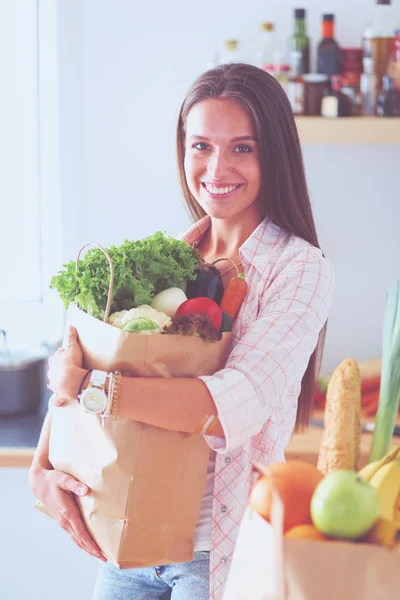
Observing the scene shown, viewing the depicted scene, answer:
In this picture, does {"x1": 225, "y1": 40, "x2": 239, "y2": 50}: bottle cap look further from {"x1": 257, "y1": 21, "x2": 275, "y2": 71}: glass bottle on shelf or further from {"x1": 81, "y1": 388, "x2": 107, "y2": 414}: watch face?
{"x1": 81, "y1": 388, "x2": 107, "y2": 414}: watch face

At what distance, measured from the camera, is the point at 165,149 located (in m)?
2.60

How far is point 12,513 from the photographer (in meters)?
2.36

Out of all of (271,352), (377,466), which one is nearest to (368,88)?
(271,352)

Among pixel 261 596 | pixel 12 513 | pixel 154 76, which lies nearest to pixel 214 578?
pixel 261 596

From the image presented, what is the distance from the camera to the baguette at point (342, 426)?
43.2 inches

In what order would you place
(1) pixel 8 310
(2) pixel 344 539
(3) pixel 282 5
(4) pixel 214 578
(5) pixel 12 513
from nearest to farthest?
(2) pixel 344 539
(4) pixel 214 578
(5) pixel 12 513
(3) pixel 282 5
(1) pixel 8 310

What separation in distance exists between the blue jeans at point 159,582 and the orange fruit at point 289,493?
56cm

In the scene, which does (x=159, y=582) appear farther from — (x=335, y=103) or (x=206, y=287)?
(x=335, y=103)

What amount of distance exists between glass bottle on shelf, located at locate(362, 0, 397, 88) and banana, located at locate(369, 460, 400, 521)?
1.74 m

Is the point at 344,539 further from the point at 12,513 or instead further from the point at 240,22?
the point at 240,22

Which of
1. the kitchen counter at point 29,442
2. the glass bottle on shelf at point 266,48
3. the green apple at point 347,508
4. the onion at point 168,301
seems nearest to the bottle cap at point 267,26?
the glass bottle on shelf at point 266,48

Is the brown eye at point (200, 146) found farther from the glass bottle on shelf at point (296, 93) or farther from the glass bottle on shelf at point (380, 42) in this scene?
the glass bottle on shelf at point (380, 42)

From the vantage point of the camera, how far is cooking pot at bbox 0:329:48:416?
2.31 m

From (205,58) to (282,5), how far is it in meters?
0.28
